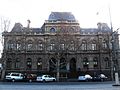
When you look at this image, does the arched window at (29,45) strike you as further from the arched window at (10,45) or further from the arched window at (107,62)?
the arched window at (107,62)

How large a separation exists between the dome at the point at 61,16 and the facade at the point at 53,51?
333 mm

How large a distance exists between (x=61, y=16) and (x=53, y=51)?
43.3ft

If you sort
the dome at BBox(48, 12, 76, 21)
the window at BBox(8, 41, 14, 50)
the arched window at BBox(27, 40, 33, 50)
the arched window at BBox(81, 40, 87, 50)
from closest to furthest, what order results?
the window at BBox(8, 41, 14, 50) → the arched window at BBox(27, 40, 33, 50) → the arched window at BBox(81, 40, 87, 50) → the dome at BBox(48, 12, 76, 21)

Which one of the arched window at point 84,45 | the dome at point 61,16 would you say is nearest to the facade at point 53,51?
the arched window at point 84,45

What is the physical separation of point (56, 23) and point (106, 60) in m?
19.6

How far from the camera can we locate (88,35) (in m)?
69.3

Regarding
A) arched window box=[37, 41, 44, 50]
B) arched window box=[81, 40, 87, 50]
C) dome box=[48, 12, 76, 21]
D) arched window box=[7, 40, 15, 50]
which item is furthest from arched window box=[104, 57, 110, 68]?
arched window box=[7, 40, 15, 50]

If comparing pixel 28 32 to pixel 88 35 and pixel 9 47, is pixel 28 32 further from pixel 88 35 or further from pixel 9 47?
pixel 88 35

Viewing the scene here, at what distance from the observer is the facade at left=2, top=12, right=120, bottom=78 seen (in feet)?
214

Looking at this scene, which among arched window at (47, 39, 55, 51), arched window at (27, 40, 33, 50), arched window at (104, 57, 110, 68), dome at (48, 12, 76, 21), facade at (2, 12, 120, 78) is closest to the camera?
facade at (2, 12, 120, 78)

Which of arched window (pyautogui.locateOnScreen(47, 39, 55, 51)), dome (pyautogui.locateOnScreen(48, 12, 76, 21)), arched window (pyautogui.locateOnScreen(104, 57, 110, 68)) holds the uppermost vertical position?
dome (pyautogui.locateOnScreen(48, 12, 76, 21))

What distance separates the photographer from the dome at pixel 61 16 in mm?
70375

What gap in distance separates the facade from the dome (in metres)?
0.33

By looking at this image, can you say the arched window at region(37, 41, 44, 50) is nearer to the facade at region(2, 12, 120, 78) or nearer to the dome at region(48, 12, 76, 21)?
the facade at region(2, 12, 120, 78)
